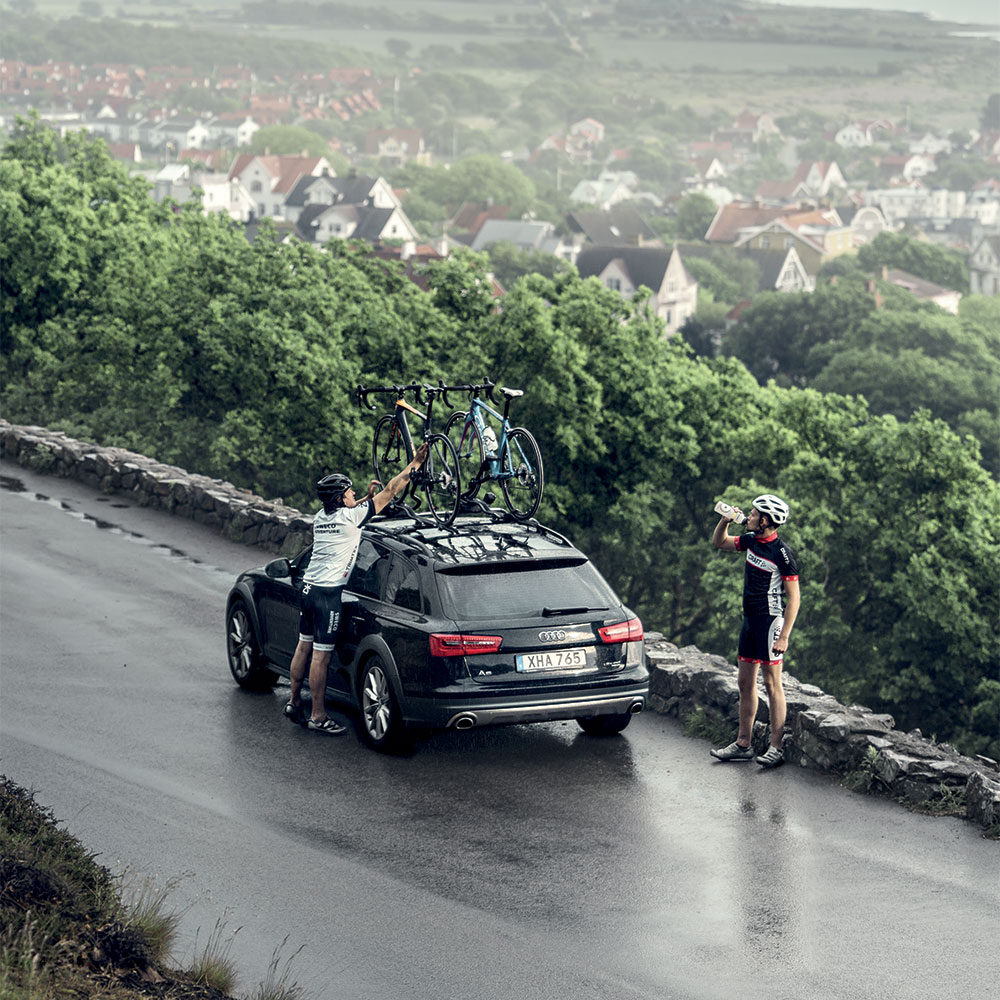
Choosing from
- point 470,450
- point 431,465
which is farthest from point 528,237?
point 431,465

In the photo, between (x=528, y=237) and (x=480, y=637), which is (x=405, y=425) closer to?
(x=480, y=637)

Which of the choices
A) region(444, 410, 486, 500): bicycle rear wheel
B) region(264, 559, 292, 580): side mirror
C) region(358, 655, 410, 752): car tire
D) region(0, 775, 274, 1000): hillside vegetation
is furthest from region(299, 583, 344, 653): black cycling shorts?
region(0, 775, 274, 1000): hillside vegetation

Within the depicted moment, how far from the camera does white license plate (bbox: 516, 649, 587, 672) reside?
1118 cm

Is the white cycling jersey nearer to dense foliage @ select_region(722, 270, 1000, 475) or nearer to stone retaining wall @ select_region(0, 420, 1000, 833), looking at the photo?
stone retaining wall @ select_region(0, 420, 1000, 833)

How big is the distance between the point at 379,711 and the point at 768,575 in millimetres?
3034

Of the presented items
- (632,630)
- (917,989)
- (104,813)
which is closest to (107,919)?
(104,813)

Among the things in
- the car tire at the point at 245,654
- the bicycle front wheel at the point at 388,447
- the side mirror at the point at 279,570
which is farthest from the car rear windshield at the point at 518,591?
the car tire at the point at 245,654

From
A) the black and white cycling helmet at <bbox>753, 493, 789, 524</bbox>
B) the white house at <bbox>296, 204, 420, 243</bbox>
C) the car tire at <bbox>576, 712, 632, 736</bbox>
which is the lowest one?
the white house at <bbox>296, 204, 420, 243</bbox>

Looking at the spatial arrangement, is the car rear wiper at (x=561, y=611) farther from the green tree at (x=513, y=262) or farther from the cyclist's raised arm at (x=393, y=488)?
the green tree at (x=513, y=262)

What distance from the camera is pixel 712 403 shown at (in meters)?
39.9

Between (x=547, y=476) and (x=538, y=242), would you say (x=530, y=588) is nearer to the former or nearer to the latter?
(x=547, y=476)

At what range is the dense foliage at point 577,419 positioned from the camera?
34.2 metres

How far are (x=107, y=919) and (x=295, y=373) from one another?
91.8ft

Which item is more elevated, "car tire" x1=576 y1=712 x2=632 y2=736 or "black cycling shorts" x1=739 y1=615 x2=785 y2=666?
"black cycling shorts" x1=739 y1=615 x2=785 y2=666
